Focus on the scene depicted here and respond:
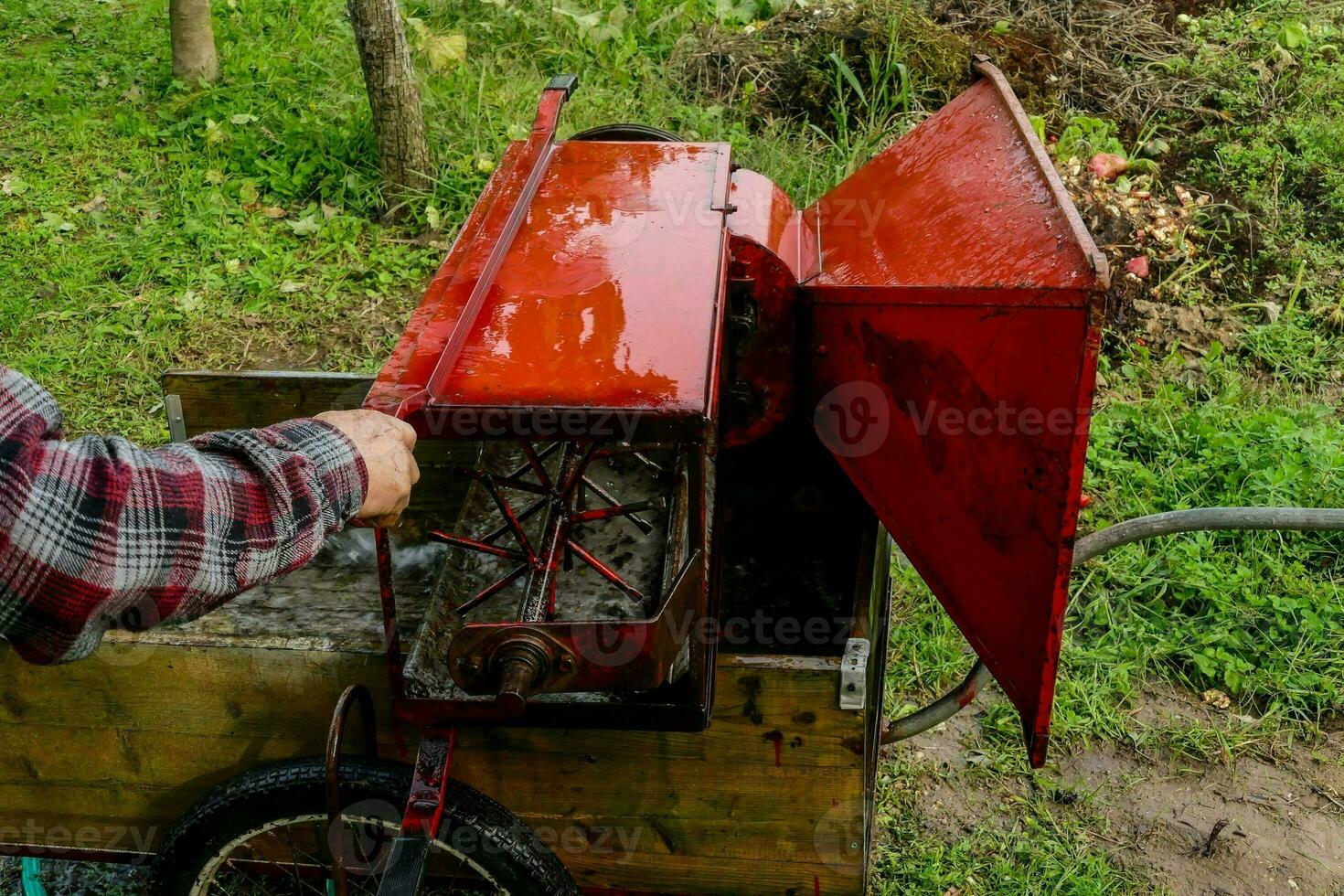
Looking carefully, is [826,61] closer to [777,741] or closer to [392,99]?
[392,99]

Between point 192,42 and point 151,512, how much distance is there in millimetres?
5441

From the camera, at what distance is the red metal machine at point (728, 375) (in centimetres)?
198

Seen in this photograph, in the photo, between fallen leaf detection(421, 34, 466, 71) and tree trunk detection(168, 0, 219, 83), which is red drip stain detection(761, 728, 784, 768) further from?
tree trunk detection(168, 0, 219, 83)

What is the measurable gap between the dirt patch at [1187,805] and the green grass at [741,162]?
2.1 inches

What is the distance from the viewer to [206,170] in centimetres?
568

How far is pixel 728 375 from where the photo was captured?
2.75m

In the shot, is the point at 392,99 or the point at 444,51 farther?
the point at 444,51

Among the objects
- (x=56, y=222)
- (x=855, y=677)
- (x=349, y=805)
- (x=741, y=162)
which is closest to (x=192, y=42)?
(x=56, y=222)

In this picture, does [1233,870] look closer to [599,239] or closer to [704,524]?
[704,524]

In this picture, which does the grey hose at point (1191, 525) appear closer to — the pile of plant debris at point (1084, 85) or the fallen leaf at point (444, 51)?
the pile of plant debris at point (1084, 85)

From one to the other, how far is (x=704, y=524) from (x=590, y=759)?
580 mm

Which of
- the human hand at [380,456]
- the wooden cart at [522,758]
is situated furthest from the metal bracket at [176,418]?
the human hand at [380,456]

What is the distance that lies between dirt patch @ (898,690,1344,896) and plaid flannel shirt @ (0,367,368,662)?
2184 millimetres

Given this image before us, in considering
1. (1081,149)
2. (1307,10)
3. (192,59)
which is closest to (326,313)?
(192,59)
